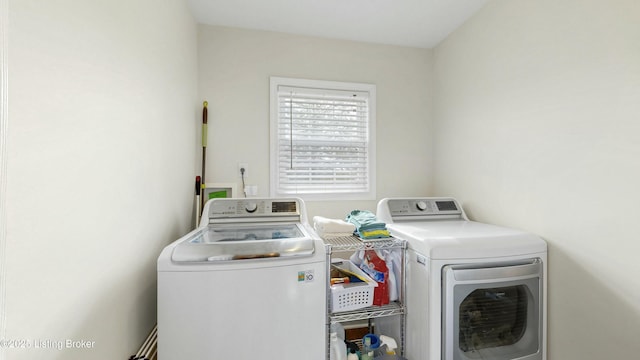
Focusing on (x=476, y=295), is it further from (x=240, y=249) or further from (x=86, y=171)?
(x=86, y=171)

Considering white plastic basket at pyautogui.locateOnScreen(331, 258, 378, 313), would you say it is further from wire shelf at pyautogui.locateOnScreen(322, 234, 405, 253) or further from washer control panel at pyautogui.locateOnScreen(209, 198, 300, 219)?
washer control panel at pyautogui.locateOnScreen(209, 198, 300, 219)

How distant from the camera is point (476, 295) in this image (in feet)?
4.69

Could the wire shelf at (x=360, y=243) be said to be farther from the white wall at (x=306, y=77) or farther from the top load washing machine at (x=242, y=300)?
the white wall at (x=306, y=77)

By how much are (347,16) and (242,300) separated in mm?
2028

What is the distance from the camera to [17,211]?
0.60 metres

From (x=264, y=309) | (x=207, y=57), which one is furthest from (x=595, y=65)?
(x=207, y=57)

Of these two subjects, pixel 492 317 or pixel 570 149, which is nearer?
pixel 570 149

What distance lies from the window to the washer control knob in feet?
1.41

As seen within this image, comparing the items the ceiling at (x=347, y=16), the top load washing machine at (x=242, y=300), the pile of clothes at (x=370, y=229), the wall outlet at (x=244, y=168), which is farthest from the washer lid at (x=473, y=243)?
the ceiling at (x=347, y=16)

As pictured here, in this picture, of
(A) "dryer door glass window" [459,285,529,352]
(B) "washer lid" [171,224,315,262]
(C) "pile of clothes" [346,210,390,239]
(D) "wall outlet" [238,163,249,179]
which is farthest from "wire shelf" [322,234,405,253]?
(D) "wall outlet" [238,163,249,179]

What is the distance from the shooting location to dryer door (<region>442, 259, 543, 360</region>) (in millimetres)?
1350

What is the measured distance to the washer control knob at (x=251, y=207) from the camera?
180cm

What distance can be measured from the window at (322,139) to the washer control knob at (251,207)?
1.41 feet

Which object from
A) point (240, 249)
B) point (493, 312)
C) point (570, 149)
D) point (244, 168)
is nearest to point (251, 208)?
point (244, 168)
